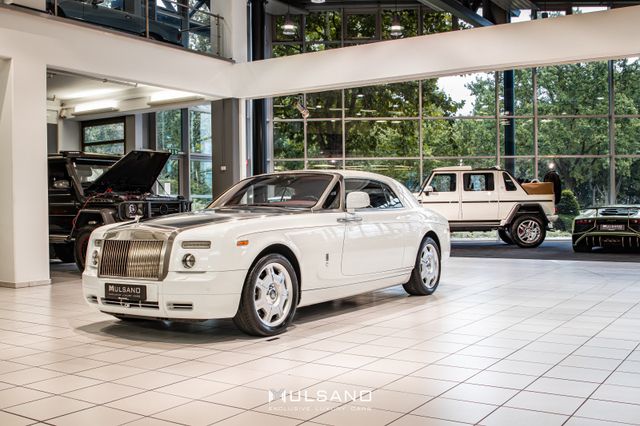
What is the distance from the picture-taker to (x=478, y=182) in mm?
16328

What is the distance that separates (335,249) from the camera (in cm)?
639

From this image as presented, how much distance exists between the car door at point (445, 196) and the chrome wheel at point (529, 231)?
1519 millimetres

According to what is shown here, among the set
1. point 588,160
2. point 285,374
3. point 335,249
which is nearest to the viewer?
point 285,374

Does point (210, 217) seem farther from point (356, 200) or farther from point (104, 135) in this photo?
point (104, 135)

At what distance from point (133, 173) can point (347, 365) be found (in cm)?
801

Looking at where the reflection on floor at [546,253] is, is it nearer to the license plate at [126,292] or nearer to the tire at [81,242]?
the tire at [81,242]

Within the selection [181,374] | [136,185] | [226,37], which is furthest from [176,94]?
[181,374]

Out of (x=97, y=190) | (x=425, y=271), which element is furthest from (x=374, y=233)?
(x=97, y=190)

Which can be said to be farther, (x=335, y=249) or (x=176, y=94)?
(x=176, y=94)

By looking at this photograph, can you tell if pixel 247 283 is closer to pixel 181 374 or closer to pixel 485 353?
pixel 181 374

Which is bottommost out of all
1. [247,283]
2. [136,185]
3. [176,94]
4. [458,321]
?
[458,321]

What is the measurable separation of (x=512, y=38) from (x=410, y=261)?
5244 mm

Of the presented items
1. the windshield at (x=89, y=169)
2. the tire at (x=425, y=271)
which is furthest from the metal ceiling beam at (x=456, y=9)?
the tire at (x=425, y=271)

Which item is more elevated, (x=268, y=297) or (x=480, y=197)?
(x=480, y=197)
